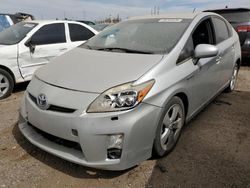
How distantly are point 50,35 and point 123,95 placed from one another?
3904 millimetres

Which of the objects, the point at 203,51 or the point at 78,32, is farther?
the point at 78,32

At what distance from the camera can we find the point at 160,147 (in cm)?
282

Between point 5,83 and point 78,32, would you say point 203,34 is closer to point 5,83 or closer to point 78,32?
point 78,32

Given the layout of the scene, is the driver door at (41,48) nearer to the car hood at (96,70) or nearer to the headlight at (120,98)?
the car hood at (96,70)

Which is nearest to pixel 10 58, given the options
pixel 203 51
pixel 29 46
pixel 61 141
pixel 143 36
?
pixel 29 46

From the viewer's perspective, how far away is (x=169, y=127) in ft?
9.66

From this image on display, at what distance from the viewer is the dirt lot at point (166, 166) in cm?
258

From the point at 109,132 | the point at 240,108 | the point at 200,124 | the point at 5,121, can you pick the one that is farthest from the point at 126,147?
the point at 240,108

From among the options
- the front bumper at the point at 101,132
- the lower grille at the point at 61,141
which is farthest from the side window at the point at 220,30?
the lower grille at the point at 61,141

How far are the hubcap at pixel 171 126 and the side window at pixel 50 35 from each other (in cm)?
362

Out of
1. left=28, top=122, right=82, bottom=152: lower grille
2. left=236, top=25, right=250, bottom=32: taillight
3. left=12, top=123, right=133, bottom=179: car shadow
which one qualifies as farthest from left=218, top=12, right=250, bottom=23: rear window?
left=28, top=122, right=82, bottom=152: lower grille

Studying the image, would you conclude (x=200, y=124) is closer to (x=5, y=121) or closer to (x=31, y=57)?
(x=5, y=121)

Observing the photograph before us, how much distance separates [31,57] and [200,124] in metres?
3.51

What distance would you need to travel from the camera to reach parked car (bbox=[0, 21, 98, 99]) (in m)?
5.10
